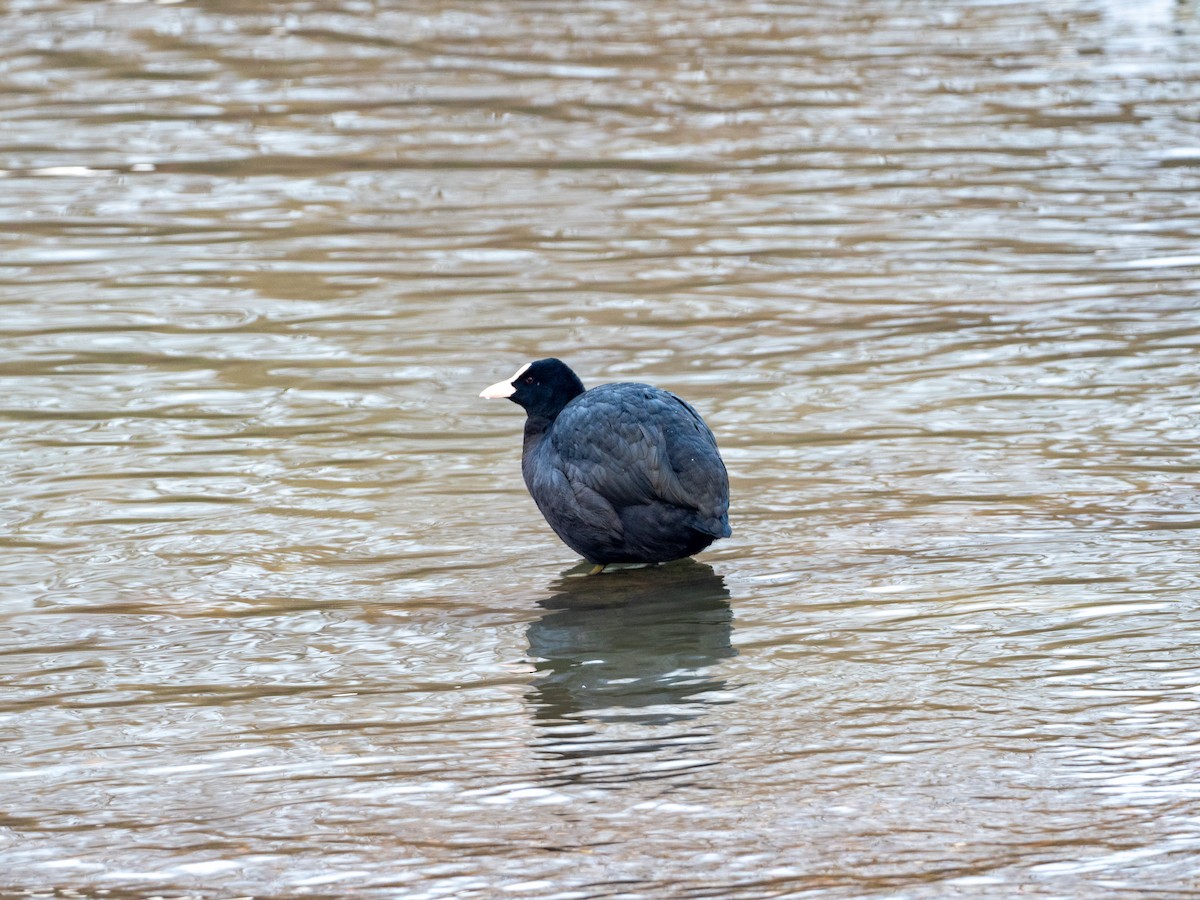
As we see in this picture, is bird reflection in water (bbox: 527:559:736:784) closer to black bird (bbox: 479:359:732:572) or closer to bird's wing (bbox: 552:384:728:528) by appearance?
black bird (bbox: 479:359:732:572)

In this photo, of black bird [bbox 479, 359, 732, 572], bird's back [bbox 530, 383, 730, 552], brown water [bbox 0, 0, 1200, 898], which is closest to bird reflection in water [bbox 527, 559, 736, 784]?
brown water [bbox 0, 0, 1200, 898]

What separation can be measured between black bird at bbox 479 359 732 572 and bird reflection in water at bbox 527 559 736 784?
197 millimetres

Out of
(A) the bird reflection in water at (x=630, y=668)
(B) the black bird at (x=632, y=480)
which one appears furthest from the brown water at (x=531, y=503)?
(B) the black bird at (x=632, y=480)

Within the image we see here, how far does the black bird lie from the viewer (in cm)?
758

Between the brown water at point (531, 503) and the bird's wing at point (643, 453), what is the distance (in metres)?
0.43

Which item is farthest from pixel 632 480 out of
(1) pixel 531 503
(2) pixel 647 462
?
(1) pixel 531 503

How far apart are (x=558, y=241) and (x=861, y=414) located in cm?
421

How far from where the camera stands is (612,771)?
18.9 feet

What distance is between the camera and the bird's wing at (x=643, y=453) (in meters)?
7.57

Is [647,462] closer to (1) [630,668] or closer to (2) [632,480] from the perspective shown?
(2) [632,480]

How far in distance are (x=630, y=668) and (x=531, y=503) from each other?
2215 millimetres

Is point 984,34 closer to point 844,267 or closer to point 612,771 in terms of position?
point 844,267

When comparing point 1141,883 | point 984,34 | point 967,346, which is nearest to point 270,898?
point 1141,883

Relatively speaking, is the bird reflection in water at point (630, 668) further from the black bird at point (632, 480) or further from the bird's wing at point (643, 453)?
the bird's wing at point (643, 453)
